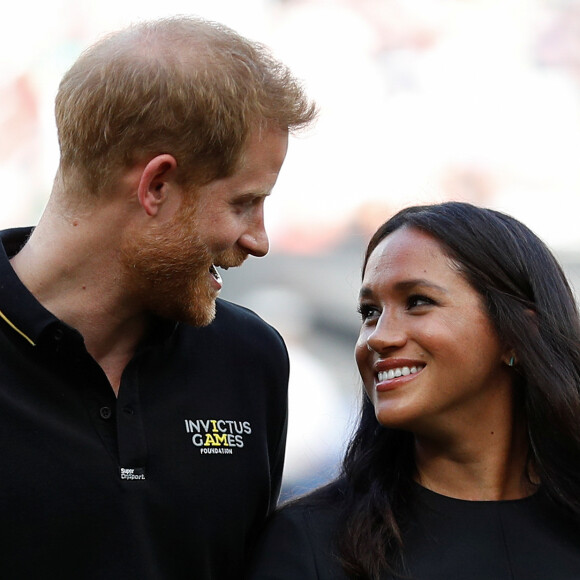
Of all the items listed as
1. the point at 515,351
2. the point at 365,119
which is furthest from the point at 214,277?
the point at 365,119

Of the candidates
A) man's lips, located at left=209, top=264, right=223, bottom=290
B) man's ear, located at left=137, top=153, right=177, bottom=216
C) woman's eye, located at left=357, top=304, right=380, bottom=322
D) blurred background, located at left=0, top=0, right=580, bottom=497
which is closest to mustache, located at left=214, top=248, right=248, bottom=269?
man's lips, located at left=209, top=264, right=223, bottom=290

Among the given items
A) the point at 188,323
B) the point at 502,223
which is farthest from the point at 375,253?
the point at 188,323

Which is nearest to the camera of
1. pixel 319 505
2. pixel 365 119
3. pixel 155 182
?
pixel 155 182

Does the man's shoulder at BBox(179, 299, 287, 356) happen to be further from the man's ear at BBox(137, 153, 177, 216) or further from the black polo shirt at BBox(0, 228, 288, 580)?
the man's ear at BBox(137, 153, 177, 216)

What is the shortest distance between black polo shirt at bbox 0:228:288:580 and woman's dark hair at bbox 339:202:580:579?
0.78ft

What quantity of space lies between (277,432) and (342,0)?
5008mm

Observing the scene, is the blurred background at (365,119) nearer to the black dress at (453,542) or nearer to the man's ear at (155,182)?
the black dress at (453,542)

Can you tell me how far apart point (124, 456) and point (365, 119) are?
4.84 m

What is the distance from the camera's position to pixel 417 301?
7.21 ft

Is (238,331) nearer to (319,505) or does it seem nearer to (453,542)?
(319,505)

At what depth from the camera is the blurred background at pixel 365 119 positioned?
6074mm

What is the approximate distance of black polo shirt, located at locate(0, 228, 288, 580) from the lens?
1.91m

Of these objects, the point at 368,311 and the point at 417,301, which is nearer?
the point at 417,301

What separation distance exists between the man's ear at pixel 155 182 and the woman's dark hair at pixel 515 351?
503 millimetres
